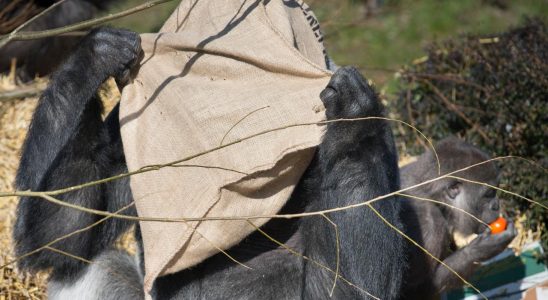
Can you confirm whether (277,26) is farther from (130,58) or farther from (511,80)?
(511,80)

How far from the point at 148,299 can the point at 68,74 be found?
2.95ft

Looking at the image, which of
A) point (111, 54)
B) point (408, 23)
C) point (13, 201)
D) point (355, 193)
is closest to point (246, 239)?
Answer: point (355, 193)

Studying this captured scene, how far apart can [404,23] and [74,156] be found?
661 cm

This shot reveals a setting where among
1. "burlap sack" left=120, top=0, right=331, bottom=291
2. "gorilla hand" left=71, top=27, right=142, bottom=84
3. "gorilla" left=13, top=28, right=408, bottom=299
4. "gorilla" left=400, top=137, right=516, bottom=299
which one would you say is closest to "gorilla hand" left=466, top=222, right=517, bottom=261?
"gorilla" left=400, top=137, right=516, bottom=299

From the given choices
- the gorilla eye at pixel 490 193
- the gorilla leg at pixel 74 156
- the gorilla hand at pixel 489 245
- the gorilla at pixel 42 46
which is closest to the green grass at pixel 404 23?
the gorilla at pixel 42 46

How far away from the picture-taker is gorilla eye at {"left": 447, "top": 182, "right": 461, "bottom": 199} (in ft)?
14.7

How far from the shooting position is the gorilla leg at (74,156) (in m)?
3.18

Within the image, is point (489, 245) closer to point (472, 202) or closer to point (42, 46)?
point (472, 202)

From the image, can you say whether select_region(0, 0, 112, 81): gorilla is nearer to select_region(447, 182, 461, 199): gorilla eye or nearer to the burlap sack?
select_region(447, 182, 461, 199): gorilla eye

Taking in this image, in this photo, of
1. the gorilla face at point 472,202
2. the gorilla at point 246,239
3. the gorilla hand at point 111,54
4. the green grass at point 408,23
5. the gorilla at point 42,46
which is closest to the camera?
the gorilla at point 246,239

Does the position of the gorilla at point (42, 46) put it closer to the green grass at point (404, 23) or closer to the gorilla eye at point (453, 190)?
the green grass at point (404, 23)

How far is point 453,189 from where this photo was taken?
4.49 m

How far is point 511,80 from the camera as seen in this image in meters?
5.14

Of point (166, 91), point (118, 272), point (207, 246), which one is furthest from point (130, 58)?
point (118, 272)
